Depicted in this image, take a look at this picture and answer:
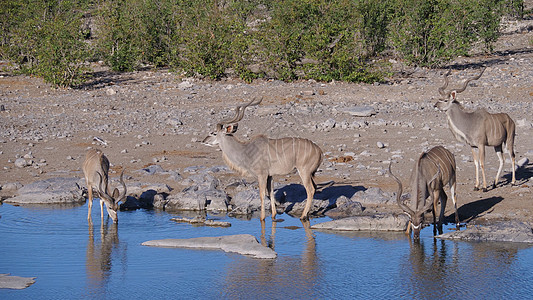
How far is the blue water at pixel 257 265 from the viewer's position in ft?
18.1

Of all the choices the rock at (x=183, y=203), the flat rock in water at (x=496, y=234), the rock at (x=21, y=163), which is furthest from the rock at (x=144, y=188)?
the flat rock in water at (x=496, y=234)

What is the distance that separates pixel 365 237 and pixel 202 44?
10612 millimetres

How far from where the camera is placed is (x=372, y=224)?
7.50 m

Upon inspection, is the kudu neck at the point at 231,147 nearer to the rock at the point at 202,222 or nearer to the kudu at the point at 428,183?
the rock at the point at 202,222

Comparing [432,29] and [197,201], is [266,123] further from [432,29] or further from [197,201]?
[432,29]

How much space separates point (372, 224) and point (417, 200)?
77cm

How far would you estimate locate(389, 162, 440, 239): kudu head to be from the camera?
267 inches

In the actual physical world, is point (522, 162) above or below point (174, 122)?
below

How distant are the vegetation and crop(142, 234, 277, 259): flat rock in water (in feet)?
32.5

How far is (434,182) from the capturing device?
7.04m

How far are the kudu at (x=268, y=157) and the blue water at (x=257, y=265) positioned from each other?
0.52 m

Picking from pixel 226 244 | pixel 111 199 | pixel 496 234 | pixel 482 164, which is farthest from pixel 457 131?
pixel 111 199

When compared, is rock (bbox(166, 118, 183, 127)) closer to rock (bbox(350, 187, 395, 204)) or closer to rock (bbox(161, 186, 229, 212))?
rock (bbox(161, 186, 229, 212))

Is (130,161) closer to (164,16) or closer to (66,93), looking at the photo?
(66,93)
